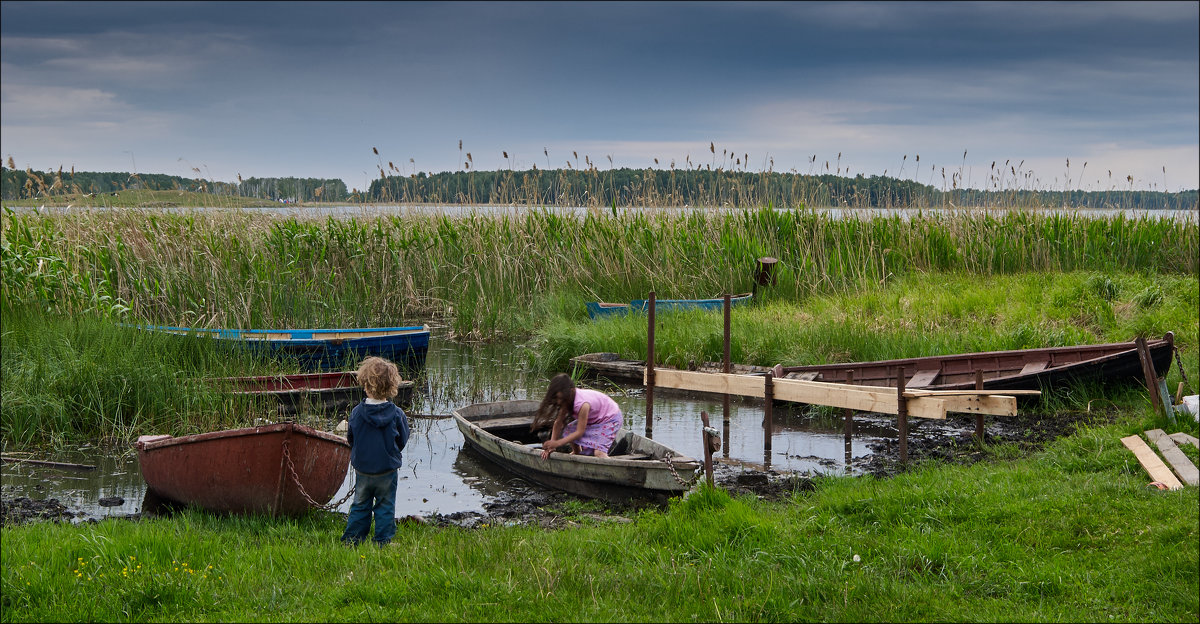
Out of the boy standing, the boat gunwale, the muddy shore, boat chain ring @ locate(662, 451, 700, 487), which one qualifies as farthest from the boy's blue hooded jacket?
boat chain ring @ locate(662, 451, 700, 487)

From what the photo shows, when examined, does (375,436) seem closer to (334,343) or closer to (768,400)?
(768,400)

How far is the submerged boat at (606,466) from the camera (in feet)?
27.4

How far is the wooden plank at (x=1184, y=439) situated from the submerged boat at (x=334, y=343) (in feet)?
33.3

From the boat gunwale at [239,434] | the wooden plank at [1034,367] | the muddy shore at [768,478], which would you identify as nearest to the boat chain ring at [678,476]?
the muddy shore at [768,478]

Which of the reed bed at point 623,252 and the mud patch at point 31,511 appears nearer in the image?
the mud patch at point 31,511

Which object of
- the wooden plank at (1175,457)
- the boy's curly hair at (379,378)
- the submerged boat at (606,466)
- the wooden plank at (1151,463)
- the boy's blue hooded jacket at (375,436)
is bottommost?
the submerged boat at (606,466)

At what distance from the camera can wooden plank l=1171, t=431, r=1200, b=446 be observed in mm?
8258

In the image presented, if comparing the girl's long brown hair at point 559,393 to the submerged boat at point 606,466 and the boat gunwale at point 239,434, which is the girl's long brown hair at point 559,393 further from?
the boat gunwale at point 239,434

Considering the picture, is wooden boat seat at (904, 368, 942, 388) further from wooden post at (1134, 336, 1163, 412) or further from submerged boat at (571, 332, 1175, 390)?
wooden post at (1134, 336, 1163, 412)

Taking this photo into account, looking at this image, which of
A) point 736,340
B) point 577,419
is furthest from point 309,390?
point 736,340

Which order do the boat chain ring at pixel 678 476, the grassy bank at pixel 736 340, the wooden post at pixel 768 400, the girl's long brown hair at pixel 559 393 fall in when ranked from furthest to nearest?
the grassy bank at pixel 736 340 → the wooden post at pixel 768 400 → the girl's long brown hair at pixel 559 393 → the boat chain ring at pixel 678 476

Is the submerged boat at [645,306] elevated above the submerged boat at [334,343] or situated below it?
above

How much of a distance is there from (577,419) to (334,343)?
6252 mm

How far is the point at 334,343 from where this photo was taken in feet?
46.9
